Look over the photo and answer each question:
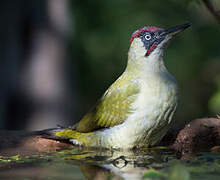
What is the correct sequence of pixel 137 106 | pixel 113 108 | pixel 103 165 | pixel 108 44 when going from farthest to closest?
1. pixel 108 44
2. pixel 113 108
3. pixel 137 106
4. pixel 103 165

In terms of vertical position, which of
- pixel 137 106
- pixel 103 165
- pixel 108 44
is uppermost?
pixel 108 44

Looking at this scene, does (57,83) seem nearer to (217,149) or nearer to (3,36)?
(3,36)

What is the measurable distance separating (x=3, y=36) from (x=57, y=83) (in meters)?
1.71

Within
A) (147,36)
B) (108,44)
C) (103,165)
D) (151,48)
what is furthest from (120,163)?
(108,44)

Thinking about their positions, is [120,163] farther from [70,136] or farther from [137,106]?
[70,136]

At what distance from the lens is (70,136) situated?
4.51 metres

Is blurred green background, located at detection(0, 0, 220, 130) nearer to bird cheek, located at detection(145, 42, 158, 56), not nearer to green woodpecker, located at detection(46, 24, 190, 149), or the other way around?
green woodpecker, located at detection(46, 24, 190, 149)

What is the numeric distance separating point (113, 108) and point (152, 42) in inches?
33.6

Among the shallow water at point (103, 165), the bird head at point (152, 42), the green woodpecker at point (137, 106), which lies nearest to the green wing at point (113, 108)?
the green woodpecker at point (137, 106)

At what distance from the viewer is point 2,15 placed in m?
9.46

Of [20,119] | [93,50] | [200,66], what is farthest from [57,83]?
[200,66]

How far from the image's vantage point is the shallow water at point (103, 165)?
8.97 ft

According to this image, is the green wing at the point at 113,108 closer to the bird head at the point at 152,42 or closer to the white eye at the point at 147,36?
the bird head at the point at 152,42

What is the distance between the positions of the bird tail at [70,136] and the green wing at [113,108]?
7cm
